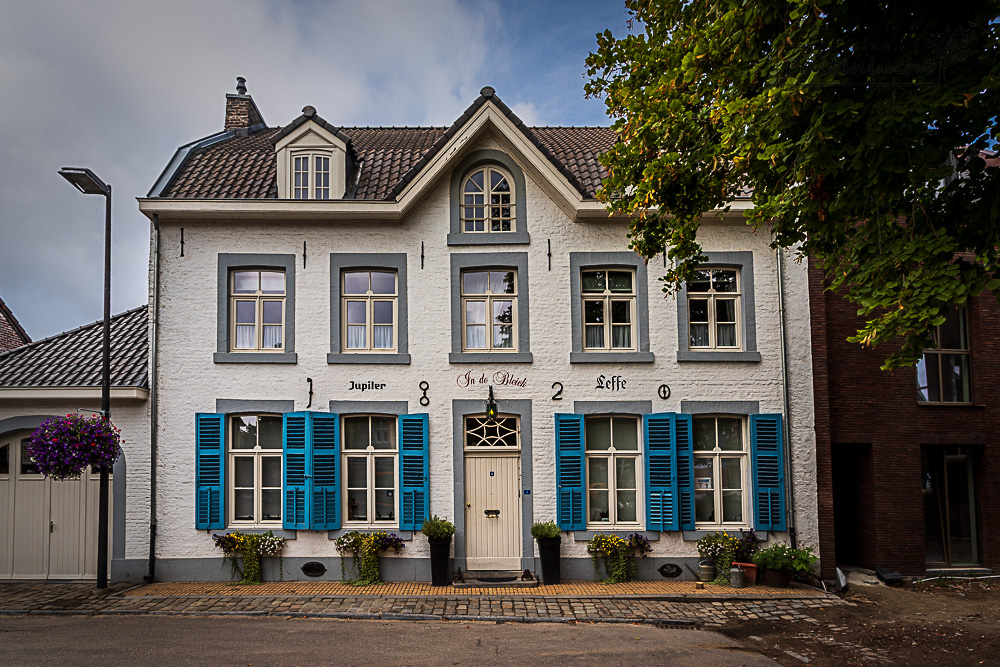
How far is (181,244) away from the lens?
12.8 metres

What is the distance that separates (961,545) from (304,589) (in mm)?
11604

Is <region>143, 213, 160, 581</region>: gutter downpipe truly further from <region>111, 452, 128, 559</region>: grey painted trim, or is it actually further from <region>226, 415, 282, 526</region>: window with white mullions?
<region>226, 415, 282, 526</region>: window with white mullions

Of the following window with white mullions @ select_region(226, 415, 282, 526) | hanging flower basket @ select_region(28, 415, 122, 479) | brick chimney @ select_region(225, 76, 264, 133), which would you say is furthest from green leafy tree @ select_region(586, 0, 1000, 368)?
brick chimney @ select_region(225, 76, 264, 133)

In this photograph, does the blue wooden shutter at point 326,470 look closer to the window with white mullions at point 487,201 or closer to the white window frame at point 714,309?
the window with white mullions at point 487,201

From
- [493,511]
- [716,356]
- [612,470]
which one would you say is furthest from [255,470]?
[716,356]

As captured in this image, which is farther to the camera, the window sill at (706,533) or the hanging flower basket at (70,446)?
the window sill at (706,533)

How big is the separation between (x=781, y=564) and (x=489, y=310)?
20.7 ft

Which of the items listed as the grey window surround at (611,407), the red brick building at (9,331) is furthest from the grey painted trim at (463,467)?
the red brick building at (9,331)

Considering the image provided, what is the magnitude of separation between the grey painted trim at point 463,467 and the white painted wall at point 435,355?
11cm

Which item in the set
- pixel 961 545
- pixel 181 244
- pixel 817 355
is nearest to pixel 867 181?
pixel 817 355

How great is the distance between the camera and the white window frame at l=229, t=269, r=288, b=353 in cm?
1280

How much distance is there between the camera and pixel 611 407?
A: 12.7 metres

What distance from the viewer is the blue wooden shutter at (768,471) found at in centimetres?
1246

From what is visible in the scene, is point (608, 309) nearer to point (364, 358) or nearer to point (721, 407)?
point (721, 407)
